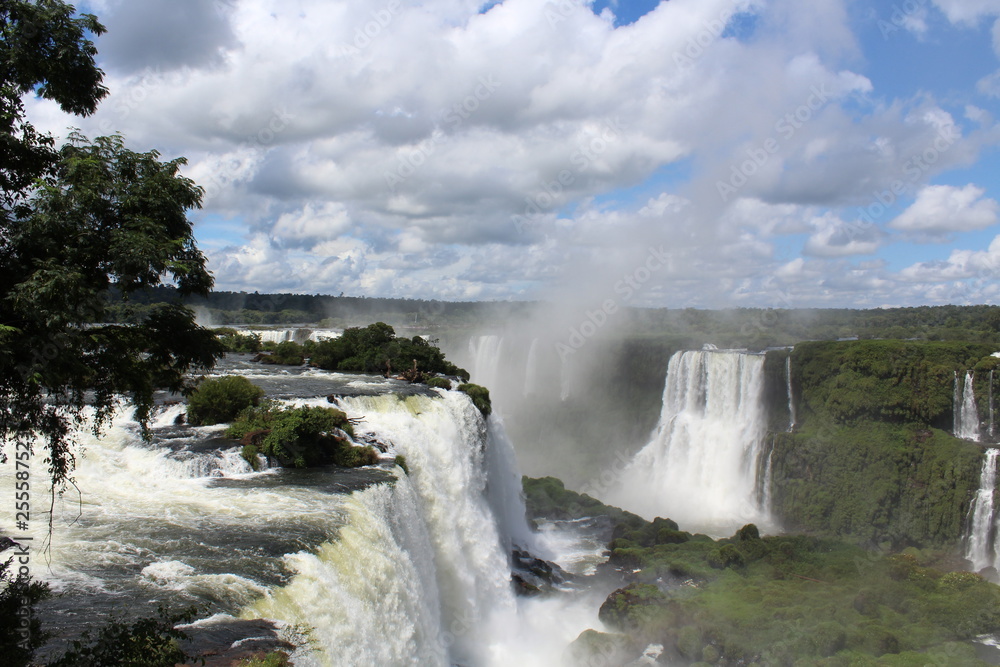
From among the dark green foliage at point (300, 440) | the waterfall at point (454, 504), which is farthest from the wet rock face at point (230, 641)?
the dark green foliage at point (300, 440)

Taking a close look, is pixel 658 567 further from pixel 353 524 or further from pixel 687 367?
pixel 687 367

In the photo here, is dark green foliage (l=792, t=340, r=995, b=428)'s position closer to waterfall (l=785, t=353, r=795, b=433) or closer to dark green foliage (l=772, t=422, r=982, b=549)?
waterfall (l=785, t=353, r=795, b=433)

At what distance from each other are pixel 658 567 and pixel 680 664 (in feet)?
20.6

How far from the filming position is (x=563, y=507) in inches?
1324

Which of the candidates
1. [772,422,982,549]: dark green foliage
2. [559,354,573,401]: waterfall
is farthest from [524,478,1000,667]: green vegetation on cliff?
[559,354,573,401]: waterfall

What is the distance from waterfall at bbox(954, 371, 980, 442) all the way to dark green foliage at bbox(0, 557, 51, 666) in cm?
3691

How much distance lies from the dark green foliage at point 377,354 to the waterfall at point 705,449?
16.2 meters

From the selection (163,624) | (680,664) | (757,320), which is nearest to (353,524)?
(163,624)

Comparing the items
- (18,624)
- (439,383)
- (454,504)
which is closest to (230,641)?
(18,624)

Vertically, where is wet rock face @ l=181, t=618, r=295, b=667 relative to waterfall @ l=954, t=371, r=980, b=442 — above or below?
below

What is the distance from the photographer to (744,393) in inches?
1566

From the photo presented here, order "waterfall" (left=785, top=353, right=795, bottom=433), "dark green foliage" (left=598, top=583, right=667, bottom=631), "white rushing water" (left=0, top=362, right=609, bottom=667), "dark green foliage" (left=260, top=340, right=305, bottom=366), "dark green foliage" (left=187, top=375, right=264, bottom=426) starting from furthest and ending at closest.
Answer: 1. "waterfall" (left=785, top=353, right=795, bottom=433)
2. "dark green foliage" (left=260, top=340, right=305, bottom=366)
3. "dark green foliage" (left=598, top=583, right=667, bottom=631)
4. "dark green foliage" (left=187, top=375, right=264, bottom=426)
5. "white rushing water" (left=0, top=362, right=609, bottom=667)

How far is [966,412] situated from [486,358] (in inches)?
1533

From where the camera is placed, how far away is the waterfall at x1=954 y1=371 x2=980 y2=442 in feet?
103
